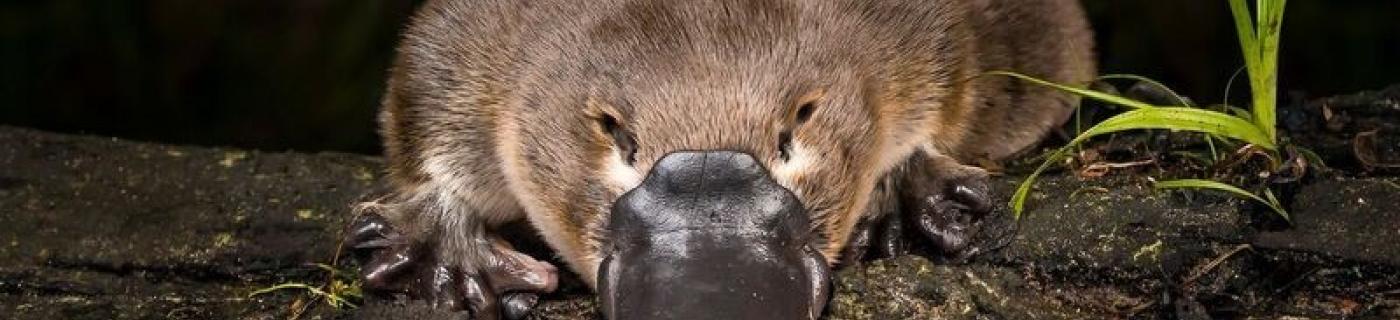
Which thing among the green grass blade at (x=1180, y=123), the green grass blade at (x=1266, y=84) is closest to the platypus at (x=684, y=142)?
the green grass blade at (x=1180, y=123)

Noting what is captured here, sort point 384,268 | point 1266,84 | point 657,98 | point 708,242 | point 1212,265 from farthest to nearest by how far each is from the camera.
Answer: point 384,268, point 1266,84, point 1212,265, point 657,98, point 708,242

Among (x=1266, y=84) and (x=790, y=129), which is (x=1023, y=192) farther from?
(x=790, y=129)

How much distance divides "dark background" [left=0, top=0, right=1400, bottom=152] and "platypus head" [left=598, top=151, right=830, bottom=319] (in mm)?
2571

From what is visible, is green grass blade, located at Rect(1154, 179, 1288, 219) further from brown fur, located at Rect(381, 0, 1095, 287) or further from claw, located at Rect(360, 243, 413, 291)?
claw, located at Rect(360, 243, 413, 291)

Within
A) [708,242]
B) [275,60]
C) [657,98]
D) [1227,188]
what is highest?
[657,98]

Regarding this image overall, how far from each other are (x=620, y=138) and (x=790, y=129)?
0.66ft

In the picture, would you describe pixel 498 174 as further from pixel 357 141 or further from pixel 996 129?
pixel 357 141

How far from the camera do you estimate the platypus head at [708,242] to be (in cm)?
244

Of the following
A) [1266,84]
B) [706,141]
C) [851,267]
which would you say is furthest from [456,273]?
[1266,84]

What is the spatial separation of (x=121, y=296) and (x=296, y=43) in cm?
206

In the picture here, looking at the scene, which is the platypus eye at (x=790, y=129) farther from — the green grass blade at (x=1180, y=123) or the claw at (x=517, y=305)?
the claw at (x=517, y=305)

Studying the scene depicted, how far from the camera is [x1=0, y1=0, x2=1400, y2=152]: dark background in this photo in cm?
504

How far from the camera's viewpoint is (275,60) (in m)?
5.18

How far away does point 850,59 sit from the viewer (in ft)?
9.02
